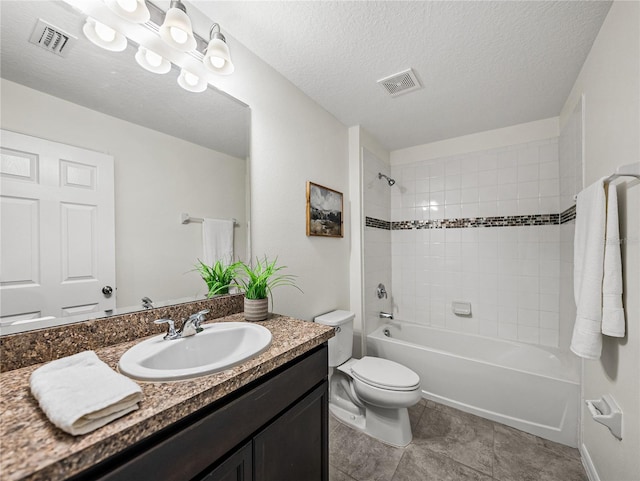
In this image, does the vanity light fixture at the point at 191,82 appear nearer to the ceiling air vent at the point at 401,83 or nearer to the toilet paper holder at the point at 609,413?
the ceiling air vent at the point at 401,83

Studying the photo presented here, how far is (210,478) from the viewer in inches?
27.5

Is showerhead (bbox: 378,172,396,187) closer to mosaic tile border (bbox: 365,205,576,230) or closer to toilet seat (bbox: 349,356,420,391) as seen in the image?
mosaic tile border (bbox: 365,205,576,230)

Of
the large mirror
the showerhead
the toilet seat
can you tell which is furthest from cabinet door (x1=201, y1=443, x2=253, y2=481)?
the showerhead

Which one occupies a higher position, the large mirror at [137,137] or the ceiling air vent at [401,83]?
the ceiling air vent at [401,83]

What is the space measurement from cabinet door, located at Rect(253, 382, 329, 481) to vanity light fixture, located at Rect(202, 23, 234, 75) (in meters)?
1.49

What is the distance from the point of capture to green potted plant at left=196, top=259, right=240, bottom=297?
1301 mm

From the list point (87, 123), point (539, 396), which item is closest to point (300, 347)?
point (87, 123)

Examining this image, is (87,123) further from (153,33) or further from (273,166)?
(273,166)

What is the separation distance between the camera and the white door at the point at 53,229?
2.58 feet

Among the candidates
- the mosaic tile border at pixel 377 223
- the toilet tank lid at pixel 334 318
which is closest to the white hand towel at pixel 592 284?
the toilet tank lid at pixel 334 318

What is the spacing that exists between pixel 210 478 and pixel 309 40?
1894 millimetres

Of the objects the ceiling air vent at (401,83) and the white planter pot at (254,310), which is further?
the ceiling air vent at (401,83)

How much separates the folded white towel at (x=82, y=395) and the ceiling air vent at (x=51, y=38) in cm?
100

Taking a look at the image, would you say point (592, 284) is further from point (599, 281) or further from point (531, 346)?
point (531, 346)
